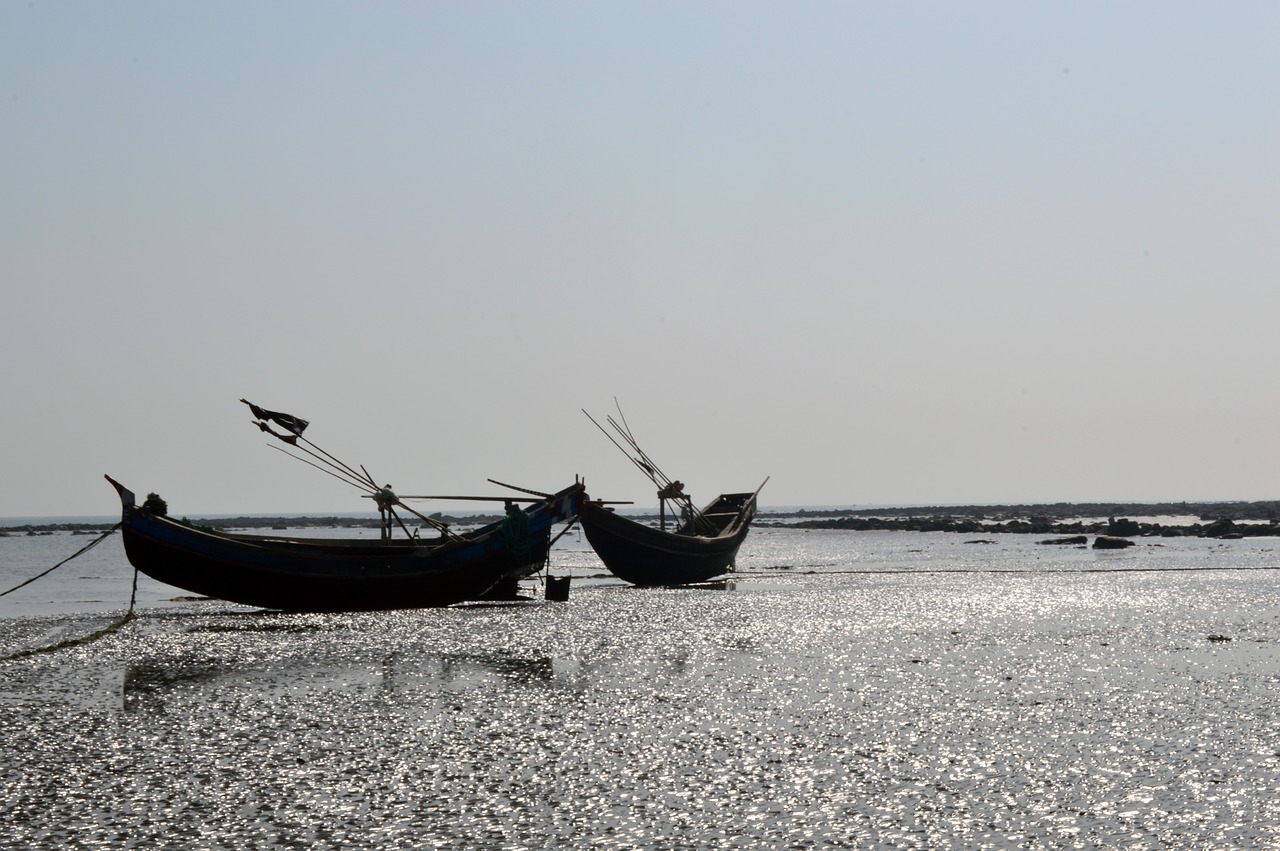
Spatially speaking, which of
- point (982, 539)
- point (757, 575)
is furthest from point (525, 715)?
point (982, 539)

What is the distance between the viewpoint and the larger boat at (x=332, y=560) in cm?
2586

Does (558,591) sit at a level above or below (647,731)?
Answer: above

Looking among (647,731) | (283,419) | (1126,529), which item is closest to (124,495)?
(283,419)

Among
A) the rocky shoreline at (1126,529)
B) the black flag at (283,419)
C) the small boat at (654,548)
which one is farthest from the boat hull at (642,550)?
the rocky shoreline at (1126,529)

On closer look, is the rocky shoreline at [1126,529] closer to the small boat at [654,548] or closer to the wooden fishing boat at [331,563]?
the small boat at [654,548]

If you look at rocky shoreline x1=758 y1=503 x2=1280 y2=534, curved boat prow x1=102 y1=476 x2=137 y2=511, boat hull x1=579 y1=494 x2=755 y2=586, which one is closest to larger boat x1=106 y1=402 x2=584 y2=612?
curved boat prow x1=102 y1=476 x2=137 y2=511

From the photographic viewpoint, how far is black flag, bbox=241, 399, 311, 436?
28750 millimetres

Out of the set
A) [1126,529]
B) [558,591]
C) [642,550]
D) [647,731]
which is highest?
[642,550]

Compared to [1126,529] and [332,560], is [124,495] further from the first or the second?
[1126,529]

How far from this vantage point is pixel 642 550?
125ft

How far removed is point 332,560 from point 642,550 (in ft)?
41.0

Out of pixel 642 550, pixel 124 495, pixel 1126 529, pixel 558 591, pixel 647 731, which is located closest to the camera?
pixel 647 731

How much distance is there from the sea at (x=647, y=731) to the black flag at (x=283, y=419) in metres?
4.78

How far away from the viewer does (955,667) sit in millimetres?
17406
